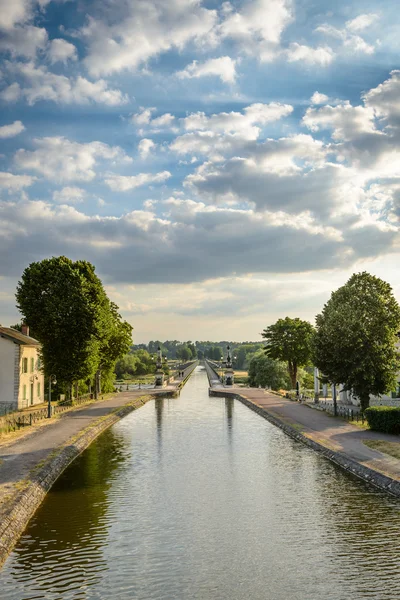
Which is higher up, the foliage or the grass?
the foliage

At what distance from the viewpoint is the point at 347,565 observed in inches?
573

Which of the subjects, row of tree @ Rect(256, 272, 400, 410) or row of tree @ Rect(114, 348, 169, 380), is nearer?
row of tree @ Rect(256, 272, 400, 410)

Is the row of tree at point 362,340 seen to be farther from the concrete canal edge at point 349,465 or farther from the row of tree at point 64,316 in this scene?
the row of tree at point 64,316

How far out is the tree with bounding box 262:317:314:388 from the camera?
79.4 m

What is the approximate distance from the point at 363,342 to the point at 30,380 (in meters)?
33.2

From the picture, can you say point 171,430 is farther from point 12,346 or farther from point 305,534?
point 305,534

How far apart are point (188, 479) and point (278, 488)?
405 cm

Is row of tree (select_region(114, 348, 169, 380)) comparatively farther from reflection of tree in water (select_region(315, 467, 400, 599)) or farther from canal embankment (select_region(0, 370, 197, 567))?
reflection of tree in water (select_region(315, 467, 400, 599))

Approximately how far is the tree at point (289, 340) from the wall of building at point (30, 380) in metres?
34.3

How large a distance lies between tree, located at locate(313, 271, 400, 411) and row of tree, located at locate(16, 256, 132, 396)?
21.8 meters

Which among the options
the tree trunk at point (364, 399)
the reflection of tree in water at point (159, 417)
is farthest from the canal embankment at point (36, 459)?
the tree trunk at point (364, 399)

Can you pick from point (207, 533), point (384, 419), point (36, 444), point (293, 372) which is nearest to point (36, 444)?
point (36, 444)

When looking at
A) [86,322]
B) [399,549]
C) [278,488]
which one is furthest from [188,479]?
[86,322]

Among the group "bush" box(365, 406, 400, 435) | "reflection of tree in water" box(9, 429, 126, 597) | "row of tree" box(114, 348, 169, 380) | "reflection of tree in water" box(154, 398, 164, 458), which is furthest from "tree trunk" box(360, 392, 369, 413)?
"row of tree" box(114, 348, 169, 380)
